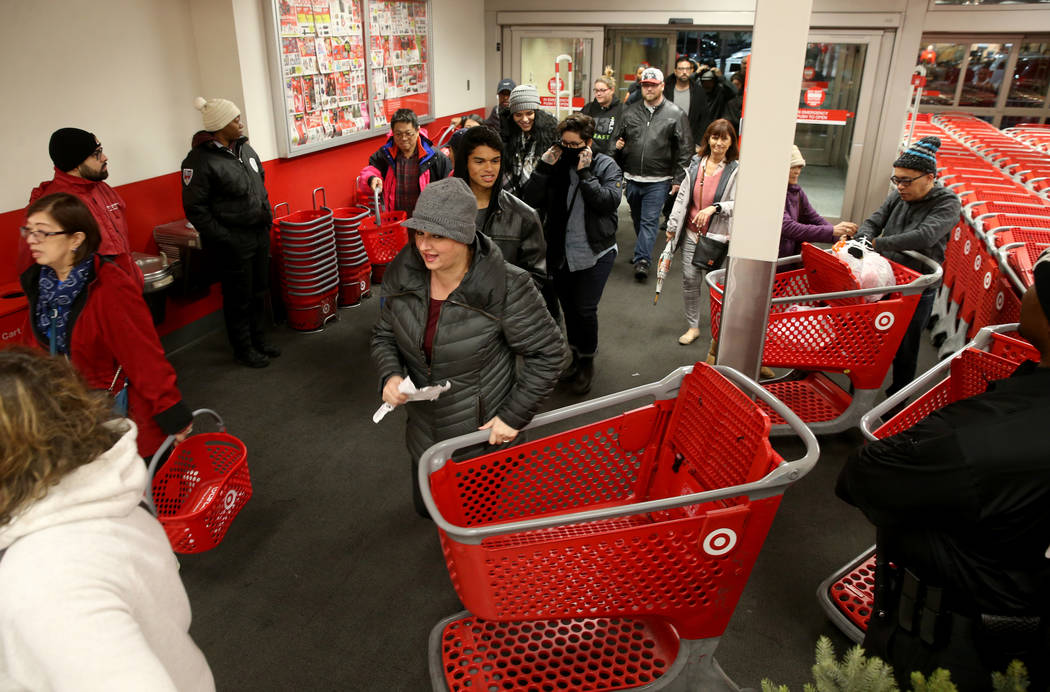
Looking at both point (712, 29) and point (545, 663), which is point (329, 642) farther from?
point (712, 29)

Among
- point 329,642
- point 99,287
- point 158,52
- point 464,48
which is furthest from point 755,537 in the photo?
point 464,48

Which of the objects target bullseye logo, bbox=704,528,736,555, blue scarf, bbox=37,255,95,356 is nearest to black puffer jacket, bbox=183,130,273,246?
blue scarf, bbox=37,255,95,356

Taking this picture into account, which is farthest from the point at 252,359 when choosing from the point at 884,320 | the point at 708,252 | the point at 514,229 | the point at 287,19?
the point at 884,320

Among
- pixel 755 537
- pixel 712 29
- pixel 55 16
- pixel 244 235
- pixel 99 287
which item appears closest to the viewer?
pixel 755 537

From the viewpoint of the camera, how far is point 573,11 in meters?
9.57

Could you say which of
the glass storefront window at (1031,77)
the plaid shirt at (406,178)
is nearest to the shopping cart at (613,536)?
the plaid shirt at (406,178)

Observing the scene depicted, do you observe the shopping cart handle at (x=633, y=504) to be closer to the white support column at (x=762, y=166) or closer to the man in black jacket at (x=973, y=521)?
the man in black jacket at (x=973, y=521)

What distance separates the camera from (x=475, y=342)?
2.71m

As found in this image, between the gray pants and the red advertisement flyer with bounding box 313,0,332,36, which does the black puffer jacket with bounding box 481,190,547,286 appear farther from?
the red advertisement flyer with bounding box 313,0,332,36

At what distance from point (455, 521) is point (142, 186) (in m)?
3.95

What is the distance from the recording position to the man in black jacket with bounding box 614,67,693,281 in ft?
24.3

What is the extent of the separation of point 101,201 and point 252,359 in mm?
1472

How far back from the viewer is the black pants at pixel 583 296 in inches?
181

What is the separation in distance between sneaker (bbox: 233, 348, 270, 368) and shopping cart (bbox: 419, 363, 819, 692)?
3.00 metres
